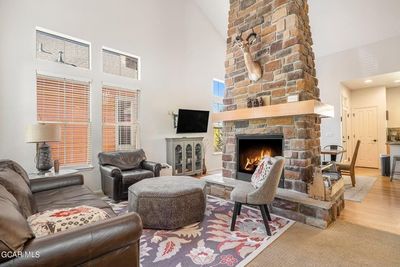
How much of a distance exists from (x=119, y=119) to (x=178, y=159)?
1786 millimetres

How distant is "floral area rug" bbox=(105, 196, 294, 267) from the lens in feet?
6.49

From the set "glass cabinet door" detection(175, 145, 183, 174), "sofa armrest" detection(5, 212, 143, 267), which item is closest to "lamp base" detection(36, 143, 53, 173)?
"sofa armrest" detection(5, 212, 143, 267)

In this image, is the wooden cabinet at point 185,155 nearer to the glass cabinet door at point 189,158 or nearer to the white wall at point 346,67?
the glass cabinet door at point 189,158

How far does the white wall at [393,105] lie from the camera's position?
265 inches

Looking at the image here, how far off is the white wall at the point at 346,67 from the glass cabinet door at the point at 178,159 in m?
4.55

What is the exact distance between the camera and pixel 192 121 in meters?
5.96

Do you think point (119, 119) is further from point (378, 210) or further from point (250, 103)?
point (378, 210)

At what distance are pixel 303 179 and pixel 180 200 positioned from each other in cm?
181

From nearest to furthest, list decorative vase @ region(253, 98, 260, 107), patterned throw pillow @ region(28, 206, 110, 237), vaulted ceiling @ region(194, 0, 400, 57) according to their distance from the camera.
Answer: patterned throw pillow @ region(28, 206, 110, 237), decorative vase @ region(253, 98, 260, 107), vaulted ceiling @ region(194, 0, 400, 57)

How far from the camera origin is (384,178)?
5340mm

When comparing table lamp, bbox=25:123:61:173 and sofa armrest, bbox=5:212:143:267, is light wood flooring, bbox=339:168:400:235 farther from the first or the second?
table lamp, bbox=25:123:61:173

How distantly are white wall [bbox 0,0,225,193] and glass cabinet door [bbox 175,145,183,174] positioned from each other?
337mm

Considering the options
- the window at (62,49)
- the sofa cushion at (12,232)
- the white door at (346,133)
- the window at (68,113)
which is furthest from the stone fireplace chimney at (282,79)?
the white door at (346,133)

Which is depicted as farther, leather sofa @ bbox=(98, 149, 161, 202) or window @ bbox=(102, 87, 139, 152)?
window @ bbox=(102, 87, 139, 152)
